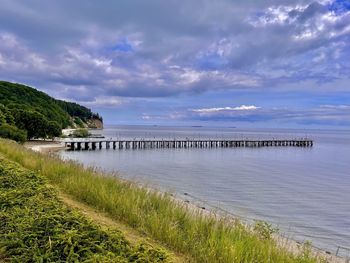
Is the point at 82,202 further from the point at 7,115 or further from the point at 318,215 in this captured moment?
the point at 7,115

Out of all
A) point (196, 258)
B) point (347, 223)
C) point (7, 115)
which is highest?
point (7, 115)

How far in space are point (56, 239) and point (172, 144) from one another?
9057cm

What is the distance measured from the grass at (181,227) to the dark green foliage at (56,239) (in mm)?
746

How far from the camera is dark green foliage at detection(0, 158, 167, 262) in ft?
15.7

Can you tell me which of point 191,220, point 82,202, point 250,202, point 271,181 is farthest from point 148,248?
point 271,181

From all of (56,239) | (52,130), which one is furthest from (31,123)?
(56,239)

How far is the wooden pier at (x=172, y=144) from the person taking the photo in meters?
82.3

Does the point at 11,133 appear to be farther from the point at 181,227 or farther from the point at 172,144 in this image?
the point at 181,227

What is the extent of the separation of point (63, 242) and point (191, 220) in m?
2.74

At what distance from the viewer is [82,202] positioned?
870cm

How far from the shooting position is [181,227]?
6805 mm

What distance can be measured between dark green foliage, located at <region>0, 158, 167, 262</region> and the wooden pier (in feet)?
238

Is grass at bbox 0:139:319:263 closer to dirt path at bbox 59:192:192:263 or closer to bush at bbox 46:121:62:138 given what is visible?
dirt path at bbox 59:192:192:263

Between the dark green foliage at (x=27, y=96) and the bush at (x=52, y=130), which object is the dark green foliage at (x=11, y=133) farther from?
the dark green foliage at (x=27, y=96)
